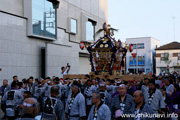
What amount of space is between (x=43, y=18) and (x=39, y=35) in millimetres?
1840

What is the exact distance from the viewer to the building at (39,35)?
59.4ft

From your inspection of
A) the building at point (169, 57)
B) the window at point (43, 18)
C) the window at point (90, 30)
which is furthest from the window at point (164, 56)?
the window at point (43, 18)

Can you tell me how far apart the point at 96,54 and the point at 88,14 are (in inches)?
418

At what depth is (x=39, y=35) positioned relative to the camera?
69.2 ft

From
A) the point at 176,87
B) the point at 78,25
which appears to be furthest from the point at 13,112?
the point at 78,25

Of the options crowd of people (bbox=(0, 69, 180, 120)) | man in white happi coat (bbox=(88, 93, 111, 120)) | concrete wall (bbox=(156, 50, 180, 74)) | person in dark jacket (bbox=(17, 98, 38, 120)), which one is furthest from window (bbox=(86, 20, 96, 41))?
person in dark jacket (bbox=(17, 98, 38, 120))

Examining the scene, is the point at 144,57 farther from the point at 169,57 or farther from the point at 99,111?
the point at 99,111

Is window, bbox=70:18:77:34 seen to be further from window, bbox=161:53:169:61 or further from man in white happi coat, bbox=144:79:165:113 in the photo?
window, bbox=161:53:169:61

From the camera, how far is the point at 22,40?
19.6m

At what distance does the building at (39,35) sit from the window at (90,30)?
1358 mm

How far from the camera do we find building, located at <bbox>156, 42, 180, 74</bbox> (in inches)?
2029

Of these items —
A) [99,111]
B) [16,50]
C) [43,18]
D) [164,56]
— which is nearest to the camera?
[99,111]

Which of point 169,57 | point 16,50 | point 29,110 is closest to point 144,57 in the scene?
point 169,57

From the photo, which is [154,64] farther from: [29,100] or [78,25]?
[29,100]
